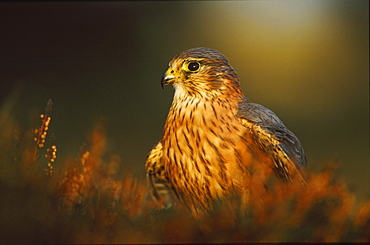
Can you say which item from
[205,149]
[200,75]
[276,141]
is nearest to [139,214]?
[205,149]

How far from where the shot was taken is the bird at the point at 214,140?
6.93ft

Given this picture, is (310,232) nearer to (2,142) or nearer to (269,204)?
(269,204)

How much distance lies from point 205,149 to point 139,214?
710 millimetres

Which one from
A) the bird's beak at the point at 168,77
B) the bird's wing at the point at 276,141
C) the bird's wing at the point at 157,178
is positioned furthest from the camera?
the bird's wing at the point at 157,178

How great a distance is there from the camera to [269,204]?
151 cm

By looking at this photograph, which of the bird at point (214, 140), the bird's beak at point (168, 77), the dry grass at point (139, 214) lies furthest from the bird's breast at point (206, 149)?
the dry grass at point (139, 214)

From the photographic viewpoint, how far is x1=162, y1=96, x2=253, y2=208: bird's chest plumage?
6.96ft

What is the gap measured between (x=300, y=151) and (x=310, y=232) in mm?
915

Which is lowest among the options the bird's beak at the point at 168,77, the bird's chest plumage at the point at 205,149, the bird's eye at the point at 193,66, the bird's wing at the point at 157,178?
the bird's wing at the point at 157,178

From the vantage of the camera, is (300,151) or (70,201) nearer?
(70,201)

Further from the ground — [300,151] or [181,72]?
[181,72]

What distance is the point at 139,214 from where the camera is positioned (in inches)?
61.2

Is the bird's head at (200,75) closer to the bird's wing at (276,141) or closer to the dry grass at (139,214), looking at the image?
the bird's wing at (276,141)

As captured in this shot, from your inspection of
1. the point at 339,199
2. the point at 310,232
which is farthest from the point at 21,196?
the point at 339,199
